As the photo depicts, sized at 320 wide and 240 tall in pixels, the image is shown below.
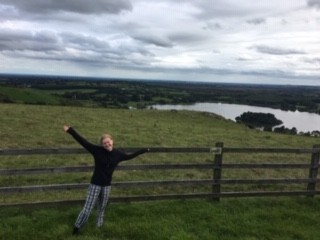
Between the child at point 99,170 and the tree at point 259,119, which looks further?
the tree at point 259,119

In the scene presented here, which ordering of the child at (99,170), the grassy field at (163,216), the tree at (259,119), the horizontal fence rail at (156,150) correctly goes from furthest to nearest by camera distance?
the tree at (259,119)
the horizontal fence rail at (156,150)
the grassy field at (163,216)
the child at (99,170)

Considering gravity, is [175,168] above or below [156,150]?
below

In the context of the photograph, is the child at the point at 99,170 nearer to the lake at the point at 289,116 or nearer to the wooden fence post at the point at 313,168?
the wooden fence post at the point at 313,168

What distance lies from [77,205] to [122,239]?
6.13 feet

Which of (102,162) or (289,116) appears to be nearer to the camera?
(102,162)

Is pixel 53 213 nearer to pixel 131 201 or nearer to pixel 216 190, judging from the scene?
pixel 131 201

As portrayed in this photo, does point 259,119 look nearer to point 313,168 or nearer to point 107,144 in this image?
point 313,168

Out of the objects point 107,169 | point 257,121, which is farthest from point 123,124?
point 257,121

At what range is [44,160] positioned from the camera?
14406 millimetres

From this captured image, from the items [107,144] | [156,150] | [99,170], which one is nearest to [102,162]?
[99,170]

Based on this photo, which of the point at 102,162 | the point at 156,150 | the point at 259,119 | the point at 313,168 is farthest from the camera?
the point at 259,119

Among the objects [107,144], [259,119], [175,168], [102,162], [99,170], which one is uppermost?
[107,144]

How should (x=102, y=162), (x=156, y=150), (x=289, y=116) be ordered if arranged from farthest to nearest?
1. (x=289, y=116)
2. (x=156, y=150)
3. (x=102, y=162)

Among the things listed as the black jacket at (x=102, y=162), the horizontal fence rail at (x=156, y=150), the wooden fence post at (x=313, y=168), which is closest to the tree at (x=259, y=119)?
the wooden fence post at (x=313, y=168)
